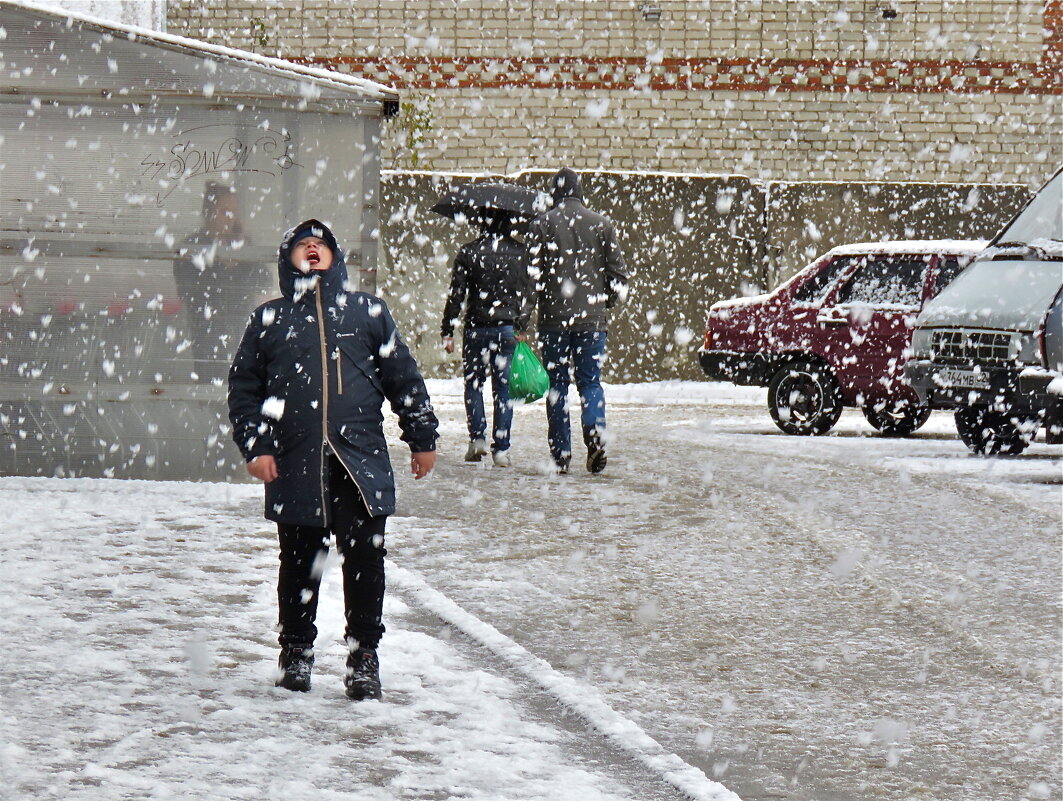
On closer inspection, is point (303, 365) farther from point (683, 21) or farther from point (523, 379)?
point (683, 21)

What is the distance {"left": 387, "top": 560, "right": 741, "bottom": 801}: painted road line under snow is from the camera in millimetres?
4406

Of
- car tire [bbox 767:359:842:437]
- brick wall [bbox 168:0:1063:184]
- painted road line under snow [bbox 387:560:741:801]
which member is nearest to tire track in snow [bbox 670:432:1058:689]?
car tire [bbox 767:359:842:437]

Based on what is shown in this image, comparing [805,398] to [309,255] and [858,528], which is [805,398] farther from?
[309,255]

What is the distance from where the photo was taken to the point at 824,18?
25.1 meters

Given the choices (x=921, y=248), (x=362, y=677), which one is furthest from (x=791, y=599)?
(x=921, y=248)

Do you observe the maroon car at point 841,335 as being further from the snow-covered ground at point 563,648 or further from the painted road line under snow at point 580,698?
the painted road line under snow at point 580,698

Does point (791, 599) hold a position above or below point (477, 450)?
below

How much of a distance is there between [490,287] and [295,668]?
245 inches

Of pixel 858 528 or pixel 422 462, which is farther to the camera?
pixel 858 528

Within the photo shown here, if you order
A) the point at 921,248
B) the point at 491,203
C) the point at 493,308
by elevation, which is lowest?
the point at 493,308

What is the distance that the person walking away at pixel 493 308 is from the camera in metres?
11.2

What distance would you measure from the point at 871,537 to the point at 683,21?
57.5 feet

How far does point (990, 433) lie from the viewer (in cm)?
1305

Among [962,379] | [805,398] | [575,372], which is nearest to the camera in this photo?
[575,372]
